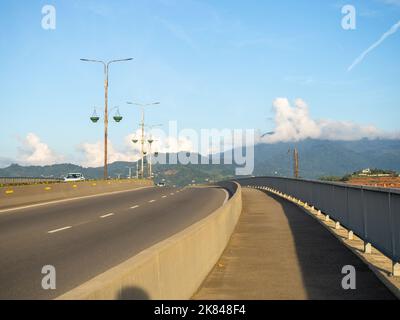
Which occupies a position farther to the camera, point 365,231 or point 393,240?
point 365,231

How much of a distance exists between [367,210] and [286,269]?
9.29 feet

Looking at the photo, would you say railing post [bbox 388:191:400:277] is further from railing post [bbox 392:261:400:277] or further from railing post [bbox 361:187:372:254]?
railing post [bbox 361:187:372:254]

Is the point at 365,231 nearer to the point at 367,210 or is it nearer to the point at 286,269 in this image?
the point at 367,210

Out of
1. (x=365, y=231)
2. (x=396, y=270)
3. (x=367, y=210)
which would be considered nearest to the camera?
(x=396, y=270)

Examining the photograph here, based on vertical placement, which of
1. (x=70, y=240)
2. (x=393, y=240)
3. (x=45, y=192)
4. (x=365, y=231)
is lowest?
(x=70, y=240)

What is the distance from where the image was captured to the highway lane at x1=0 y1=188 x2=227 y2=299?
10242 millimetres

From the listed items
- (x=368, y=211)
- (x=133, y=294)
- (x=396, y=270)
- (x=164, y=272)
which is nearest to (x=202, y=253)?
(x=396, y=270)

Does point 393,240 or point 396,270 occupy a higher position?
point 393,240

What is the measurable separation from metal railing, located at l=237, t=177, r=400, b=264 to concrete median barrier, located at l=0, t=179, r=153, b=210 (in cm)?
1382

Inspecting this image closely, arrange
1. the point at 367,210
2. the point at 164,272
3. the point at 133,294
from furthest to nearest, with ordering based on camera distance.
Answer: the point at 367,210 → the point at 164,272 → the point at 133,294

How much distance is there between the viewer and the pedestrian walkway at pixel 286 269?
31.3ft

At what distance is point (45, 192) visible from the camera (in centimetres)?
3434

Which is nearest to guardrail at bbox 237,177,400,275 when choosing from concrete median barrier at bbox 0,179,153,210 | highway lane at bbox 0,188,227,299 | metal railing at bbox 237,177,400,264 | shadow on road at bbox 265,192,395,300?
metal railing at bbox 237,177,400,264
